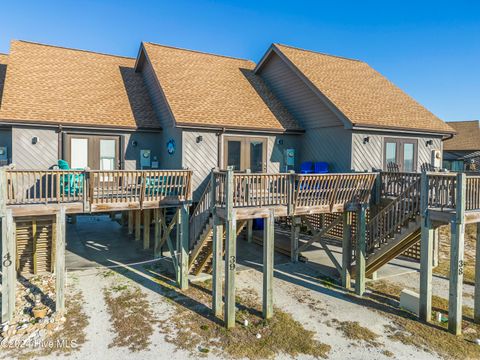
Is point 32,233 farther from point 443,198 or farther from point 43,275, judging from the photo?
Result: point 443,198

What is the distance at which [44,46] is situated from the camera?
1752cm

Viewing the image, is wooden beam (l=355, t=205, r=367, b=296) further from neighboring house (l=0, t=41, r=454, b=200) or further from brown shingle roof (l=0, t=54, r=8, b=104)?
brown shingle roof (l=0, t=54, r=8, b=104)

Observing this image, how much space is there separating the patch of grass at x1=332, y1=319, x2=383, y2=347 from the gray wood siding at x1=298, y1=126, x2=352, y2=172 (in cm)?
627

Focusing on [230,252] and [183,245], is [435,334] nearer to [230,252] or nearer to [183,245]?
[230,252]

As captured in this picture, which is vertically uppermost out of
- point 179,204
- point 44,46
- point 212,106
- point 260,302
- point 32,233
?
point 44,46

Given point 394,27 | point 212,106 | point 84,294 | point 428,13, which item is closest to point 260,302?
point 84,294

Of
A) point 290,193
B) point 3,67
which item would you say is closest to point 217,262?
point 290,193

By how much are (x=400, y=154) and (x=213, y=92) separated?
8.86 metres

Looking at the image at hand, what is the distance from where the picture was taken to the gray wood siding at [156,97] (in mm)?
14401

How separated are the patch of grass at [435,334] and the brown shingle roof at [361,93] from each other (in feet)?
22.8

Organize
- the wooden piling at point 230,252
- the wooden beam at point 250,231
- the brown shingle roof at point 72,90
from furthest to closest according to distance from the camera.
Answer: the wooden beam at point 250,231 < the brown shingle roof at point 72,90 < the wooden piling at point 230,252

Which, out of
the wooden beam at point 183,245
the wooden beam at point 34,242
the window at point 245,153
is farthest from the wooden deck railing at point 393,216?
the wooden beam at point 34,242

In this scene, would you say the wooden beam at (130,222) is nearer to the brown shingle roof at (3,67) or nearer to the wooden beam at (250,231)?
the wooden beam at (250,231)

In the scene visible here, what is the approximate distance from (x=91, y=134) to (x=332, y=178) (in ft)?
30.7
